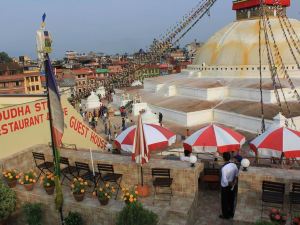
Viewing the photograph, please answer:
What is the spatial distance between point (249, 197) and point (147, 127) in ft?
18.6

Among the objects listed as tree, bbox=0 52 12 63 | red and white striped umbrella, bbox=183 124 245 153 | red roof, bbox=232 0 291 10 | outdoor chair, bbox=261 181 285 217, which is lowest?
outdoor chair, bbox=261 181 285 217

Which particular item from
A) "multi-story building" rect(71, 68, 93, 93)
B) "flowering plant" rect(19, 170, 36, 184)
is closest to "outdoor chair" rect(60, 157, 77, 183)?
"flowering plant" rect(19, 170, 36, 184)

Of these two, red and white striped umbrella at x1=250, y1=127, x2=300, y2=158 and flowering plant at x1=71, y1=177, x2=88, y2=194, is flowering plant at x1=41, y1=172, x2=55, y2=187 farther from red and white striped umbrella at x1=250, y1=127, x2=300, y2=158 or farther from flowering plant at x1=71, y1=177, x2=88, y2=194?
red and white striped umbrella at x1=250, y1=127, x2=300, y2=158

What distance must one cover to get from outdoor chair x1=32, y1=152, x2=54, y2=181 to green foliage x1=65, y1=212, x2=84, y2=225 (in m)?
2.93

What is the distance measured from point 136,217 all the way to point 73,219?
2402 mm

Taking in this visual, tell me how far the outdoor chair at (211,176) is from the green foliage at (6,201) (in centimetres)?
639

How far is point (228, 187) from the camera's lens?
9.45 meters

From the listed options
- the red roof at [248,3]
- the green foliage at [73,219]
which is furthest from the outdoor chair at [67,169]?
the red roof at [248,3]

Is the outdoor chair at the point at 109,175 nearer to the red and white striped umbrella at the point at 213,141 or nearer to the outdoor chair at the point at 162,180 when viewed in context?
the outdoor chair at the point at 162,180

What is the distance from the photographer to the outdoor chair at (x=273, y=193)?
A: 28.3ft

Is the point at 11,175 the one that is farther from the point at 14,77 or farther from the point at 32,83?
the point at 32,83

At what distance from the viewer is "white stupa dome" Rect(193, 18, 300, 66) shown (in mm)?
30500

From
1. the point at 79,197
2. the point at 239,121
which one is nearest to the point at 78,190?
the point at 79,197

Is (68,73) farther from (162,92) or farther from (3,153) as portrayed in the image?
(3,153)
